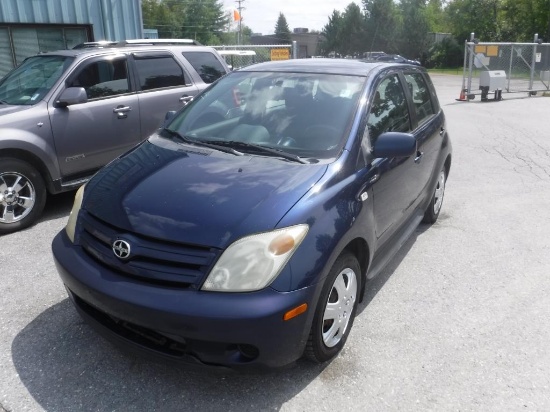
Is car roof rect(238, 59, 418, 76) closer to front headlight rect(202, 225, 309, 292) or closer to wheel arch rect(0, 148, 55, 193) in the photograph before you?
front headlight rect(202, 225, 309, 292)

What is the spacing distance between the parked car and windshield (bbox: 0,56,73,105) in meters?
0.01

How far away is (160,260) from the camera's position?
2494 mm

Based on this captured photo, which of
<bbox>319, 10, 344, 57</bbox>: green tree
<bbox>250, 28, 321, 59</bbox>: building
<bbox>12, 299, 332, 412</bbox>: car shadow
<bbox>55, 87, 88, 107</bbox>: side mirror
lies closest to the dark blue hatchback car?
<bbox>12, 299, 332, 412</bbox>: car shadow

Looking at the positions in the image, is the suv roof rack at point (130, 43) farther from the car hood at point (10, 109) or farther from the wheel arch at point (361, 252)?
the wheel arch at point (361, 252)

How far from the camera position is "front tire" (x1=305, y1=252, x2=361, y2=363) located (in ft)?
8.84

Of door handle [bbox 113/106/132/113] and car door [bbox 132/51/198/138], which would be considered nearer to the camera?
door handle [bbox 113/106/132/113]

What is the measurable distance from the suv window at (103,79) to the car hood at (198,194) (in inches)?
105

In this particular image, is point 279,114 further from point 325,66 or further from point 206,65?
point 206,65

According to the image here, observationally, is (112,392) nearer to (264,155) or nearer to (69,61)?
(264,155)

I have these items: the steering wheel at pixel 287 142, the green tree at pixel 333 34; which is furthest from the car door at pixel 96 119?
the green tree at pixel 333 34

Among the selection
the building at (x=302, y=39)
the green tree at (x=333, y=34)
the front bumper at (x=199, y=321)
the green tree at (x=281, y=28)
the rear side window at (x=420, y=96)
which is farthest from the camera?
the green tree at (x=281, y=28)

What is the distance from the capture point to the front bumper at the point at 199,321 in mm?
2334

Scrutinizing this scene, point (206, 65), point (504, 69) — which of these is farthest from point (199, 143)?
point (504, 69)

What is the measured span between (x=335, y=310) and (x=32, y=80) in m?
4.51
